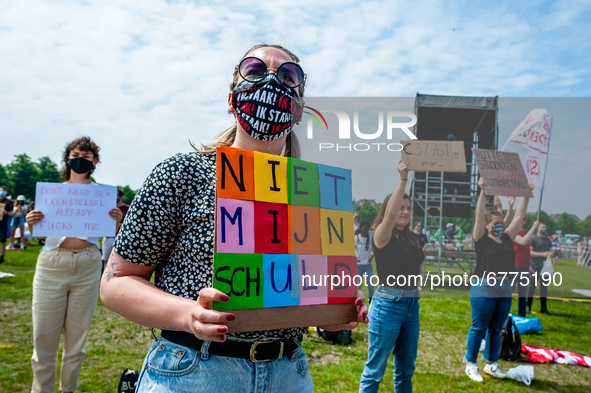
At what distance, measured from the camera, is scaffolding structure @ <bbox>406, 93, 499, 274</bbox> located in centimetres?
593

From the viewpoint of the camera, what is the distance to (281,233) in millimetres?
1231

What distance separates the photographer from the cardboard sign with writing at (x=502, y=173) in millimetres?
4348

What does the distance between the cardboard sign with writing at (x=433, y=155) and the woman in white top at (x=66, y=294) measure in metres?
3.07

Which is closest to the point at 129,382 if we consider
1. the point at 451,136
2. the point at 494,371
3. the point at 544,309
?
the point at 494,371

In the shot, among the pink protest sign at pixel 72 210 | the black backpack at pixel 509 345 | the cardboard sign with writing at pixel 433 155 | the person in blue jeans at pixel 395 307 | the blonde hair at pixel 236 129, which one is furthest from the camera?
the black backpack at pixel 509 345

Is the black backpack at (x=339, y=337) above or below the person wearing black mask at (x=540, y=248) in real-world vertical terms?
below

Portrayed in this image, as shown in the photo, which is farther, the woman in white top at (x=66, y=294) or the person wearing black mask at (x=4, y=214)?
the person wearing black mask at (x=4, y=214)

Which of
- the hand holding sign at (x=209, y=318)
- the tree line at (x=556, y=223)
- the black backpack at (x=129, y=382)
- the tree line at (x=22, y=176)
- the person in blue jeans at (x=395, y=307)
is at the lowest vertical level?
the black backpack at (x=129, y=382)

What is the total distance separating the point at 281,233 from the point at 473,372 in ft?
14.6

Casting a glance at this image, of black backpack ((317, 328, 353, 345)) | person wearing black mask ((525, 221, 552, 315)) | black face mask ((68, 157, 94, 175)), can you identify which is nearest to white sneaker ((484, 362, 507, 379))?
black backpack ((317, 328, 353, 345))

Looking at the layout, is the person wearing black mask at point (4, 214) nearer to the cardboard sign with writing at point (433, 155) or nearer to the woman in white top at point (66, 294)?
A: the woman in white top at point (66, 294)

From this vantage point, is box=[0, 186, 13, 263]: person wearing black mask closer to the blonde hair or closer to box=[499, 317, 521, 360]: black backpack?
the blonde hair

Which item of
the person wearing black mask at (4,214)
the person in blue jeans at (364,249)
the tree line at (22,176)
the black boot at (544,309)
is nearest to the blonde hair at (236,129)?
the person in blue jeans at (364,249)

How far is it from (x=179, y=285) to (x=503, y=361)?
562 cm
